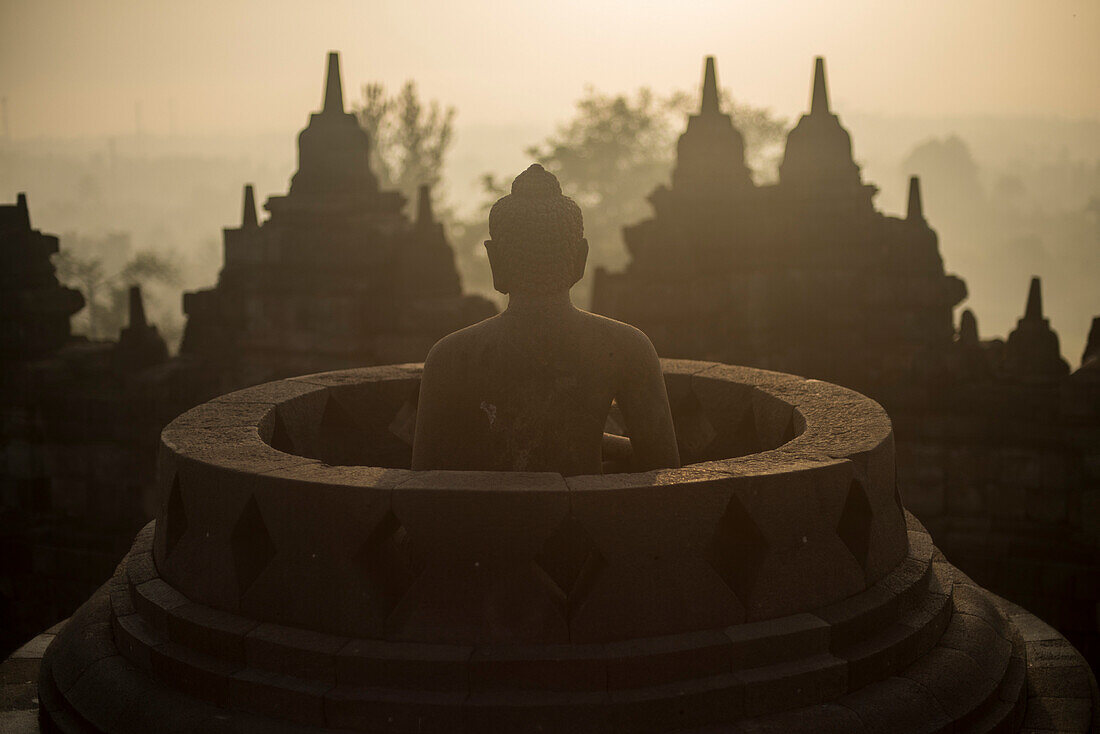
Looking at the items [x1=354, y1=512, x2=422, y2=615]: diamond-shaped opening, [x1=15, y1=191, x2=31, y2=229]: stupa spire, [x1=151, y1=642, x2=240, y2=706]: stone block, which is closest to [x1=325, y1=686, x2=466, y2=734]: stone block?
[x1=354, y1=512, x2=422, y2=615]: diamond-shaped opening

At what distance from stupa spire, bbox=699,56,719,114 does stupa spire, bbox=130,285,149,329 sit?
6.83 meters

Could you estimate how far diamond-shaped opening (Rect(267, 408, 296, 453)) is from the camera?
456cm

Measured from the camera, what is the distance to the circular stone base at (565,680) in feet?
9.44

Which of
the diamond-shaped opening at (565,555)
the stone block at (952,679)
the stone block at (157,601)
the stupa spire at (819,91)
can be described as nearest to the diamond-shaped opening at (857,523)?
the stone block at (952,679)

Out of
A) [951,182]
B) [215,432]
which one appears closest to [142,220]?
[951,182]

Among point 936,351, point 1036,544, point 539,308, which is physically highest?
point 539,308

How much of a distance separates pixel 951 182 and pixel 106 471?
→ 3094 inches

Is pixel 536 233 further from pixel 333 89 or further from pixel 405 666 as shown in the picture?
pixel 333 89

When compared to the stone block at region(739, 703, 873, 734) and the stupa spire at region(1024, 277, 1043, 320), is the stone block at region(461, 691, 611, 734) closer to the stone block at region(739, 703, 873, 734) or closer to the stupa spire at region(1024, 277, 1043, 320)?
the stone block at region(739, 703, 873, 734)

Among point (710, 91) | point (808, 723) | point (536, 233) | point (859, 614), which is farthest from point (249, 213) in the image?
point (808, 723)

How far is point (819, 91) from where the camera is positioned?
10.6 meters

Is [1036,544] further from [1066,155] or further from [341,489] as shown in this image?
[1066,155]

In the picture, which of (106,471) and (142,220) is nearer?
(106,471)

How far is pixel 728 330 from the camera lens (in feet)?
33.1
